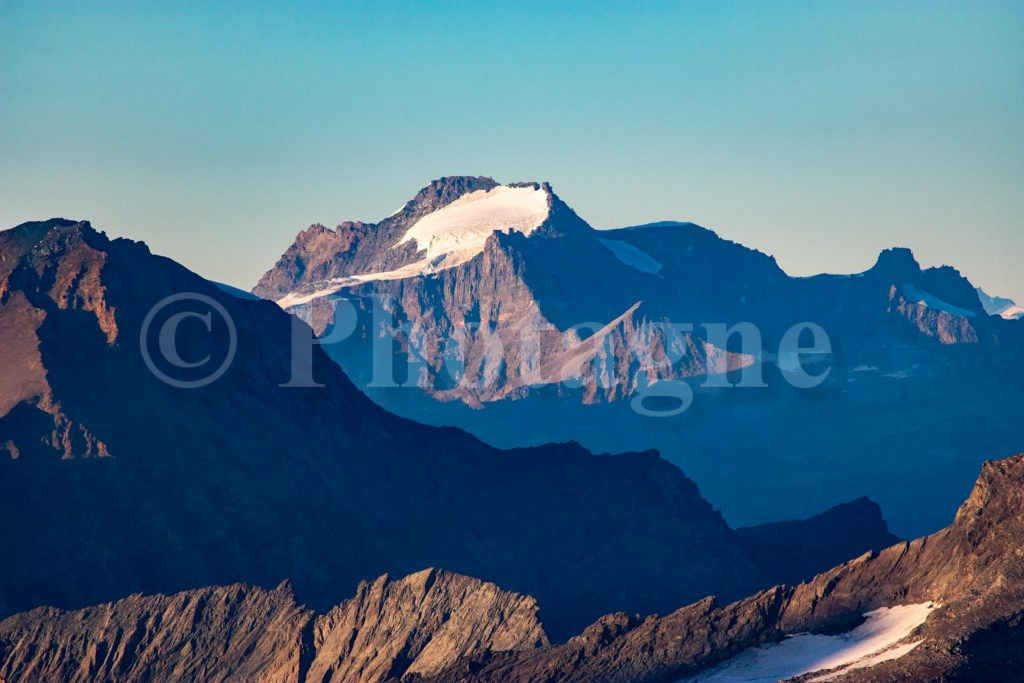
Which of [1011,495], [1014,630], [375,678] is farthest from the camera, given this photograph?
[375,678]

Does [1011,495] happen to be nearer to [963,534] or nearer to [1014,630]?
[963,534]

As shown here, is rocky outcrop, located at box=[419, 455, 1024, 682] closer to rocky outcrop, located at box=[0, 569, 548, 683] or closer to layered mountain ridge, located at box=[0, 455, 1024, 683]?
layered mountain ridge, located at box=[0, 455, 1024, 683]

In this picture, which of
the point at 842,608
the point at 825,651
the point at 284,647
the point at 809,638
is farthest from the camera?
the point at 284,647

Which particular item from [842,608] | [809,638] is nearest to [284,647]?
[809,638]

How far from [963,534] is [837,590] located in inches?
381

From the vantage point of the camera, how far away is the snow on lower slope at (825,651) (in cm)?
14612

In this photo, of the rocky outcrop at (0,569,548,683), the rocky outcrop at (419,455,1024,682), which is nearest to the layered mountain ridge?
the rocky outcrop at (419,455,1024,682)

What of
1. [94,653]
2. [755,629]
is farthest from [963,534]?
[94,653]

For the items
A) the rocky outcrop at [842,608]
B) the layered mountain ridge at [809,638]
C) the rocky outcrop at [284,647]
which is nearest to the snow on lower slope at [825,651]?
the layered mountain ridge at [809,638]

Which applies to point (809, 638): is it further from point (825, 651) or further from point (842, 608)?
point (842, 608)

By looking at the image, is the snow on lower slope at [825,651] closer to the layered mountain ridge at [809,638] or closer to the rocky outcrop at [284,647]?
the layered mountain ridge at [809,638]

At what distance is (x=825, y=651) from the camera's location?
5935 inches

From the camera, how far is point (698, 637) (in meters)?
157

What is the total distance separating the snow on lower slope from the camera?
479ft
